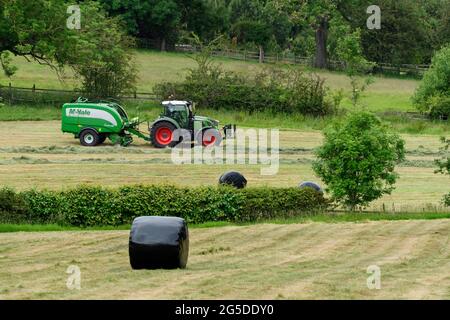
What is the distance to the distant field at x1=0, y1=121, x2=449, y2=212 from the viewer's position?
34.0m

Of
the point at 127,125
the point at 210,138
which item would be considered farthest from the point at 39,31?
the point at 210,138

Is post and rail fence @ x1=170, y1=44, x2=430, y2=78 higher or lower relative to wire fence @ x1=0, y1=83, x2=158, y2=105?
higher

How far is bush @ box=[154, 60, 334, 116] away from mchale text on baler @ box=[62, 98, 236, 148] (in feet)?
45.8

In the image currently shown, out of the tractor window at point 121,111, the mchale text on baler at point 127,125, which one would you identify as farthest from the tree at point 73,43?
the mchale text on baler at point 127,125

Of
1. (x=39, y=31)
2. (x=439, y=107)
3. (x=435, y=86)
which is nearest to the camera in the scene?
(x=39, y=31)

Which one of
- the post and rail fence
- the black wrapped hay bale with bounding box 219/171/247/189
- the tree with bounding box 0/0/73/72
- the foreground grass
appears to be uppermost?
the tree with bounding box 0/0/73/72

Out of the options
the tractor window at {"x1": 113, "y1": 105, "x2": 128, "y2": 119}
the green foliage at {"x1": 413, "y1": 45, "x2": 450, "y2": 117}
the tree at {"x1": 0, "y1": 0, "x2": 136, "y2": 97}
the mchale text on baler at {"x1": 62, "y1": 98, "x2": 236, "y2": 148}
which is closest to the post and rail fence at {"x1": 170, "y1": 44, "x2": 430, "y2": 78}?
the green foliage at {"x1": 413, "y1": 45, "x2": 450, "y2": 117}

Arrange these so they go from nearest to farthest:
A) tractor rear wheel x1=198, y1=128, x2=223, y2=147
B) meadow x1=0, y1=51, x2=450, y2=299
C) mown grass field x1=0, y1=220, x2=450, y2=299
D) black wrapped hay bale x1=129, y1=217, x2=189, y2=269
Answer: mown grass field x1=0, y1=220, x2=450, y2=299, meadow x1=0, y1=51, x2=450, y2=299, black wrapped hay bale x1=129, y1=217, x2=189, y2=269, tractor rear wheel x1=198, y1=128, x2=223, y2=147

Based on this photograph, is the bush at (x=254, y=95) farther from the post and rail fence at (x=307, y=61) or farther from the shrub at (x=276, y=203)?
the post and rail fence at (x=307, y=61)

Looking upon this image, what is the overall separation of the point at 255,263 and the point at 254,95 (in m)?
36.7

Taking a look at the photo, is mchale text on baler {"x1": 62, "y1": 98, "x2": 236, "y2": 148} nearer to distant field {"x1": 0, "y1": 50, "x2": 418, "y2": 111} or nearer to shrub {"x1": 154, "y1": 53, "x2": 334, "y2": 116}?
shrub {"x1": 154, "y1": 53, "x2": 334, "y2": 116}

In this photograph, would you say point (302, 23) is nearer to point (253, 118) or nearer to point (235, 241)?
point (253, 118)

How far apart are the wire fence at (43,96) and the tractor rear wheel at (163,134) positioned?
16631 millimetres

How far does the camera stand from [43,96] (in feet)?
195
